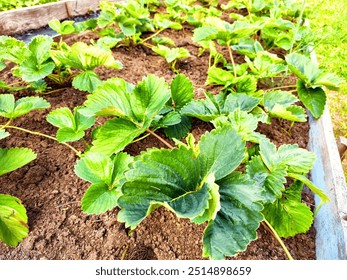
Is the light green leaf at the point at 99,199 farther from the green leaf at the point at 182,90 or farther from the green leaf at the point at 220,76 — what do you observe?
the green leaf at the point at 220,76

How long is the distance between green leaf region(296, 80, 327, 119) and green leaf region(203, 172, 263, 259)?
0.89 m

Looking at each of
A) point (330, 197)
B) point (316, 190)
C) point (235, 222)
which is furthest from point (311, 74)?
point (235, 222)

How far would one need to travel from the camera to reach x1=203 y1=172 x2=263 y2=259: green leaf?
0.81 meters

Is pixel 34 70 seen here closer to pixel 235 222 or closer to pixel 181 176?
pixel 181 176

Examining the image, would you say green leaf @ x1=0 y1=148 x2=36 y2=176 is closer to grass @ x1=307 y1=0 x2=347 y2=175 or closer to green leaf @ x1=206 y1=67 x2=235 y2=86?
green leaf @ x1=206 y1=67 x2=235 y2=86

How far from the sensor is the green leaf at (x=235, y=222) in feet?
2.65

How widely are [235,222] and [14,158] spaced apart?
0.82 metres

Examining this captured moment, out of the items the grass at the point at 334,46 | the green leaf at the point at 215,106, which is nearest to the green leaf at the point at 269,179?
the green leaf at the point at 215,106

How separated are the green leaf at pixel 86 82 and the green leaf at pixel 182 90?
0.37 metres

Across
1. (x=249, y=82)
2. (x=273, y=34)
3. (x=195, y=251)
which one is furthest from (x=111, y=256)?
(x=273, y=34)

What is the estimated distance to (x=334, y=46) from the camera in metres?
2.96

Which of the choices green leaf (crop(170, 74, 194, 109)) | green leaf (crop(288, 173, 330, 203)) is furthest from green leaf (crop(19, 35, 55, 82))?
green leaf (crop(288, 173, 330, 203))

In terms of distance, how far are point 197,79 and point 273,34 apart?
26.7 inches
